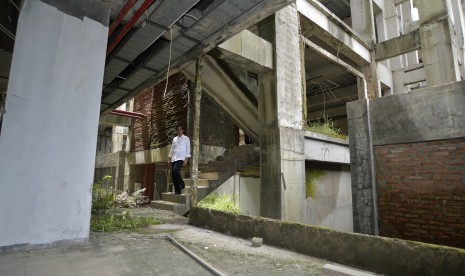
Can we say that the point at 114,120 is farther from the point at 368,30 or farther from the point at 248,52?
the point at 368,30

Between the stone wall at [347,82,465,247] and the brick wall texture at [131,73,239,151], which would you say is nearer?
the stone wall at [347,82,465,247]

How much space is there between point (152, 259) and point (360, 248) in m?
2.20

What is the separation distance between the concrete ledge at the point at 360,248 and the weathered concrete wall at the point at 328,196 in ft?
12.7

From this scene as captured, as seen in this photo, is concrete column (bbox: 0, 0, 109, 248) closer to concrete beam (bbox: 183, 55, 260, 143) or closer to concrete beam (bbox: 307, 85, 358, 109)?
concrete beam (bbox: 183, 55, 260, 143)

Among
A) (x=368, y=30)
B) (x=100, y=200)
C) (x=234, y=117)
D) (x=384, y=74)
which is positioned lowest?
(x=100, y=200)

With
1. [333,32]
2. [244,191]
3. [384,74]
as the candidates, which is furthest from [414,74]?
[244,191]

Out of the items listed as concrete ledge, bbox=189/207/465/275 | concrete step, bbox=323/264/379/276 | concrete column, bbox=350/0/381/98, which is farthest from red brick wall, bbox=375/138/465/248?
concrete column, bbox=350/0/381/98

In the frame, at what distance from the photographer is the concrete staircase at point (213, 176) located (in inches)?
261

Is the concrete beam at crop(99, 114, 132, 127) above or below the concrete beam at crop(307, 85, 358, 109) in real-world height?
below

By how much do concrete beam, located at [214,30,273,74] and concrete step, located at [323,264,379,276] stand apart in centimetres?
491

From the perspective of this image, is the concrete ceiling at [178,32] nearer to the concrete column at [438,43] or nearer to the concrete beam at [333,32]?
the concrete beam at [333,32]

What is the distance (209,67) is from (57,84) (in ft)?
14.6

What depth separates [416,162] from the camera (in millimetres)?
5281

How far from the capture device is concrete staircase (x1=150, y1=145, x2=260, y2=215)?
261 inches
